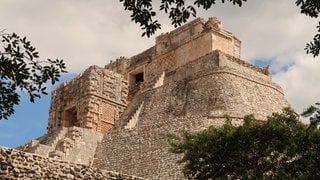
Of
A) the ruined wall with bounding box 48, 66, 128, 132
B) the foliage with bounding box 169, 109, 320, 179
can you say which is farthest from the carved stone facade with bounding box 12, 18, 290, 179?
the foliage with bounding box 169, 109, 320, 179

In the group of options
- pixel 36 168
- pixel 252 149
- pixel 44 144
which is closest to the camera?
pixel 36 168

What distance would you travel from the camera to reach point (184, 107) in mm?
25156

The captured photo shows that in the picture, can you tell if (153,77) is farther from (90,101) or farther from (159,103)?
(159,103)

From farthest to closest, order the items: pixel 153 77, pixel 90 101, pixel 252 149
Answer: pixel 153 77
pixel 90 101
pixel 252 149

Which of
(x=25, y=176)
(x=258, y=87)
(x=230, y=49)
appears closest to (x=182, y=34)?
(x=230, y=49)

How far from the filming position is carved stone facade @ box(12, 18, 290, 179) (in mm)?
21875

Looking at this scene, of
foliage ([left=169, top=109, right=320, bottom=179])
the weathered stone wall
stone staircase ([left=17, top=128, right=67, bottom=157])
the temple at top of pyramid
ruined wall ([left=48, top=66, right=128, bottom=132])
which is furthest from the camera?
ruined wall ([left=48, top=66, right=128, bottom=132])

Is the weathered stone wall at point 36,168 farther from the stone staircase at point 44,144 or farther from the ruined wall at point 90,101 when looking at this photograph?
the ruined wall at point 90,101

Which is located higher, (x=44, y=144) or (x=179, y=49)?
(x=179, y=49)

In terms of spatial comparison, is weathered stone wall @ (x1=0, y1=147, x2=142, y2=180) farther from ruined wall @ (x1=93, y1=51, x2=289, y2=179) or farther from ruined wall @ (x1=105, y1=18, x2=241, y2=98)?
ruined wall @ (x1=105, y1=18, x2=241, y2=98)

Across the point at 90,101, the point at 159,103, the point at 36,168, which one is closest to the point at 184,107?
the point at 159,103

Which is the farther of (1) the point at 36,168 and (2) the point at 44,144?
(2) the point at 44,144

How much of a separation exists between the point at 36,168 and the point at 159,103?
653 inches

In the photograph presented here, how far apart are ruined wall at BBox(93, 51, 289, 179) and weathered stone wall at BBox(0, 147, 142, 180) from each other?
9.50 meters
